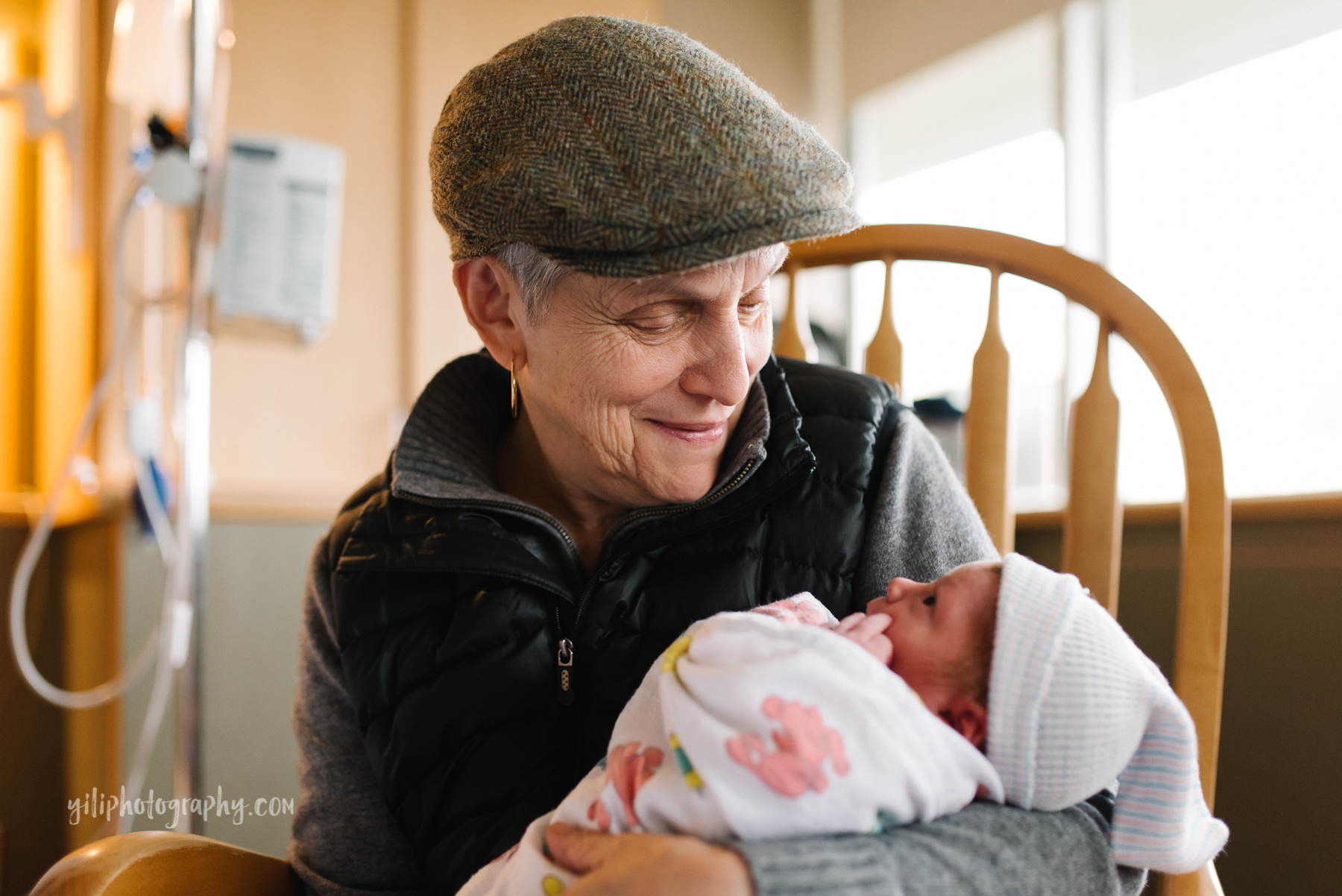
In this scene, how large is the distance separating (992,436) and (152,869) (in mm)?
913

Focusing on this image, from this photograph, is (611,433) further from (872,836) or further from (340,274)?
(340,274)

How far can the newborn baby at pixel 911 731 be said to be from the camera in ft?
1.98

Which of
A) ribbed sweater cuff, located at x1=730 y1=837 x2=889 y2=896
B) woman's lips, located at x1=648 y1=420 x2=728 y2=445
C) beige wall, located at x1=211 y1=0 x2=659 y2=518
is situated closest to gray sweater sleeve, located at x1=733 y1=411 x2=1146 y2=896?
ribbed sweater cuff, located at x1=730 y1=837 x2=889 y2=896

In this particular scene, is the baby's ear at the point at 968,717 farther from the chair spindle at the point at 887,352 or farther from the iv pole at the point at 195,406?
the iv pole at the point at 195,406

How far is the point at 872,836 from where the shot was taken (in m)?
0.59

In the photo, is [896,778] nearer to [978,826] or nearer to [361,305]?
[978,826]

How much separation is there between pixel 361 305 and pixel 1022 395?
195 cm

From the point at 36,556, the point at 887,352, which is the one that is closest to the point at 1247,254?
the point at 887,352

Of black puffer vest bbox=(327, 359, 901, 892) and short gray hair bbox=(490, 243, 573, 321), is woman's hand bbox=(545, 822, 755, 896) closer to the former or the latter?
black puffer vest bbox=(327, 359, 901, 892)

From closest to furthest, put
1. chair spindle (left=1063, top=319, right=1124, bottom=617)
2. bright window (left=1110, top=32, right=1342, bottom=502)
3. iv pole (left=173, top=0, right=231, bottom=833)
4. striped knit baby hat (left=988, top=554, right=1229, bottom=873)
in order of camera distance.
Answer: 1. striped knit baby hat (left=988, top=554, right=1229, bottom=873)
2. chair spindle (left=1063, top=319, right=1124, bottom=617)
3. iv pole (left=173, top=0, right=231, bottom=833)
4. bright window (left=1110, top=32, right=1342, bottom=502)

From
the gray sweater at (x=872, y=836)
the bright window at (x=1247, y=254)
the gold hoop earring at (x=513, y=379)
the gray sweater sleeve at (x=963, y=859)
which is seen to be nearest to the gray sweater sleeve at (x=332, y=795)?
the gray sweater at (x=872, y=836)

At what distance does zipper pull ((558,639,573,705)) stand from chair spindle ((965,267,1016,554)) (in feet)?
1.51

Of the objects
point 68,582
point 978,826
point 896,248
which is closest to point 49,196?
point 68,582

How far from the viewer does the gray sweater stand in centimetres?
56
